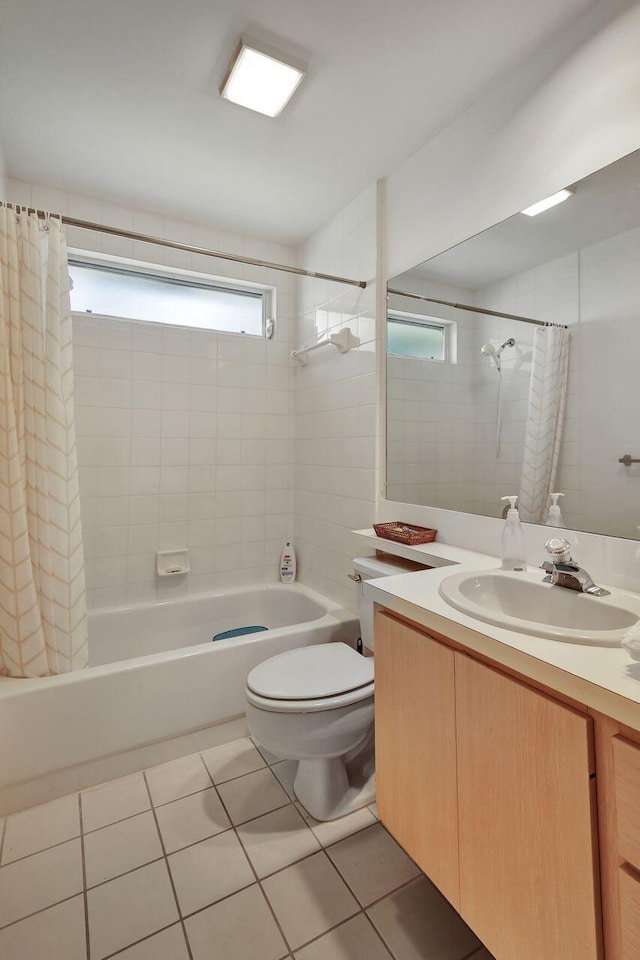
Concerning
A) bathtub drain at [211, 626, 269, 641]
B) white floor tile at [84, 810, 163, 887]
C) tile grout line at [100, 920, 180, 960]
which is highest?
bathtub drain at [211, 626, 269, 641]

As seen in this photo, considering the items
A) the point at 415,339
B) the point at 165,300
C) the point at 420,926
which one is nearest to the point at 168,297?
the point at 165,300

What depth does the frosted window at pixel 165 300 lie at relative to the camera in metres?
2.29

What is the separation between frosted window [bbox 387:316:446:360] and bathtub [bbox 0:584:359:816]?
1238 millimetres

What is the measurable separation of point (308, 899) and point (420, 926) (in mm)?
289

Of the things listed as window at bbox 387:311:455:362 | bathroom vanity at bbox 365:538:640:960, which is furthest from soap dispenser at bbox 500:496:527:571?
window at bbox 387:311:455:362

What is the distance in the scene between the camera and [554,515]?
4.20ft

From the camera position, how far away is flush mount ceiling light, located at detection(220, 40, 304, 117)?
4.50 feet

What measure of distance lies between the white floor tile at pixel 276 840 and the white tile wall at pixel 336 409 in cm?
96

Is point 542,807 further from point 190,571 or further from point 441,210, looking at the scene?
point 190,571

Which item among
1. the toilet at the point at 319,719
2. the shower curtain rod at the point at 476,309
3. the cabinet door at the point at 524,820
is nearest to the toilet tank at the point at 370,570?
the toilet at the point at 319,719

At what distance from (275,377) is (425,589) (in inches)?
76.1

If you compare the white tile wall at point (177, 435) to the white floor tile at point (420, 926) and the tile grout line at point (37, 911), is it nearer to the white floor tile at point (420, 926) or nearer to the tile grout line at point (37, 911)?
the tile grout line at point (37, 911)

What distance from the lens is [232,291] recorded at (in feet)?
8.77

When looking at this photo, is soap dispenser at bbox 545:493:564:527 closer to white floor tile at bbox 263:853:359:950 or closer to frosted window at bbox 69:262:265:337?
white floor tile at bbox 263:853:359:950
